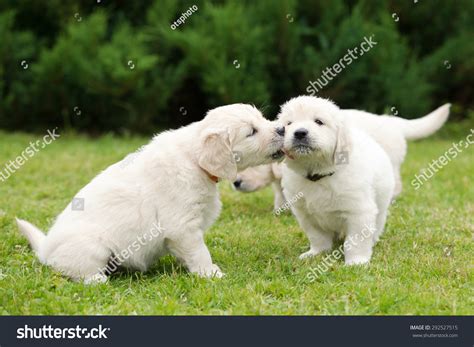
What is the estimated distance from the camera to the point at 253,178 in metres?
6.52

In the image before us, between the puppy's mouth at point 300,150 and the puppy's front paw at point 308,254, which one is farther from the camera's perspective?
the puppy's front paw at point 308,254

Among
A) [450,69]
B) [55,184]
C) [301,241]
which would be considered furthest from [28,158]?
[450,69]

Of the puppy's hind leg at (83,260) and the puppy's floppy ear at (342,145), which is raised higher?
the puppy's floppy ear at (342,145)

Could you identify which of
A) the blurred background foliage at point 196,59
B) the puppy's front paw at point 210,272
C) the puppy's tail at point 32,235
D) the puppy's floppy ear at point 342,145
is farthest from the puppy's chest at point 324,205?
the blurred background foliage at point 196,59

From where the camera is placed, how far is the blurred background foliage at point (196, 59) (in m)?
11.8

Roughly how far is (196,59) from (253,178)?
587 cm

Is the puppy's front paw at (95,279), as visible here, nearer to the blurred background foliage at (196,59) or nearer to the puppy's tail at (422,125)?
the puppy's tail at (422,125)

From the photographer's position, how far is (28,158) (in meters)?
9.95

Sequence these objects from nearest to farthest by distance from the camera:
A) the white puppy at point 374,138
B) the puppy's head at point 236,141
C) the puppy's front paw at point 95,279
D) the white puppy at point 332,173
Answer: the puppy's front paw at point 95,279, the puppy's head at point 236,141, the white puppy at point 332,173, the white puppy at point 374,138

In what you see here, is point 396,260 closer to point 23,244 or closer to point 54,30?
point 23,244

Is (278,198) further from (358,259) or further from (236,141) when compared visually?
(236,141)

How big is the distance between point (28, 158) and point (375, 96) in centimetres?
601

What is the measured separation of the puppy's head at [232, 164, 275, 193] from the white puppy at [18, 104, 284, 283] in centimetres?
164

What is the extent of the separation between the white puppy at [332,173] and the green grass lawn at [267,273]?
28 cm
